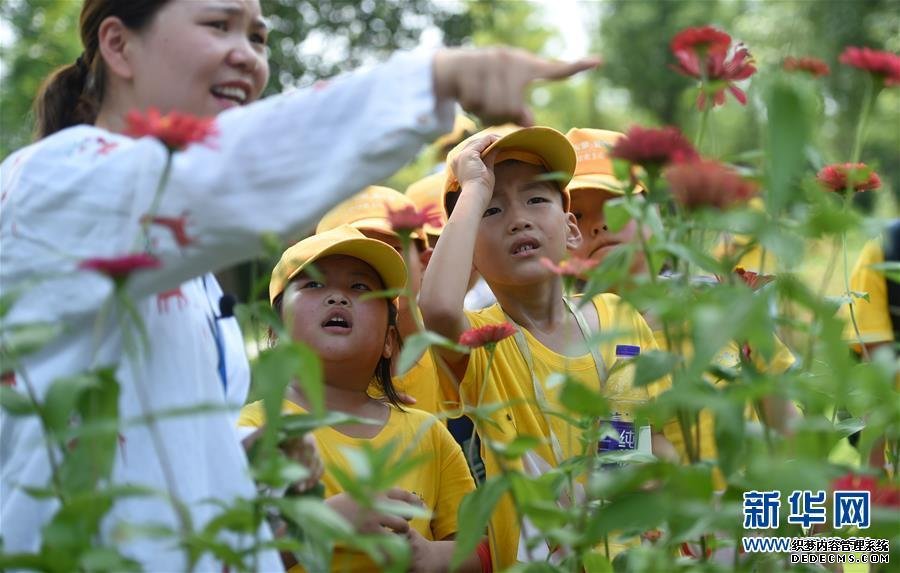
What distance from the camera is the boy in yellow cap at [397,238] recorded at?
266 centimetres

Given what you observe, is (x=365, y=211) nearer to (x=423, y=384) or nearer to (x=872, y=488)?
(x=423, y=384)

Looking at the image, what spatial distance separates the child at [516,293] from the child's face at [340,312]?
0.14 metres

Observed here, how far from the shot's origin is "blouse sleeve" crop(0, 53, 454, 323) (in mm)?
1270

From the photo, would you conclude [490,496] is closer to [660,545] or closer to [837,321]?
[660,545]

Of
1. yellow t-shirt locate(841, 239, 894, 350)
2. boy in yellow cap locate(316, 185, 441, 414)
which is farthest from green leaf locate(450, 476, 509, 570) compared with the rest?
yellow t-shirt locate(841, 239, 894, 350)

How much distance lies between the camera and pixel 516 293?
2.52 metres

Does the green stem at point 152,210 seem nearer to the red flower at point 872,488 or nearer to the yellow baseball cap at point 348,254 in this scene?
the red flower at point 872,488

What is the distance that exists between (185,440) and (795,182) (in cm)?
73

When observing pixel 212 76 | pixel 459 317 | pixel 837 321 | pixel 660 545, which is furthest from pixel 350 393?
pixel 837 321

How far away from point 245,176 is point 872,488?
2.54 ft

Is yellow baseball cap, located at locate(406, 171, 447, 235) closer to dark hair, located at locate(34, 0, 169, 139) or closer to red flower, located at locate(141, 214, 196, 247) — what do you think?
dark hair, located at locate(34, 0, 169, 139)

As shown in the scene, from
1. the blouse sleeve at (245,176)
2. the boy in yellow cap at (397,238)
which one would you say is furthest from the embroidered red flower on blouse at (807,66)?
the boy in yellow cap at (397,238)

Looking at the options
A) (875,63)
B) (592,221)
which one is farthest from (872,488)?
(592,221)

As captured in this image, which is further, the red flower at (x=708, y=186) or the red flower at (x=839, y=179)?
the red flower at (x=839, y=179)
